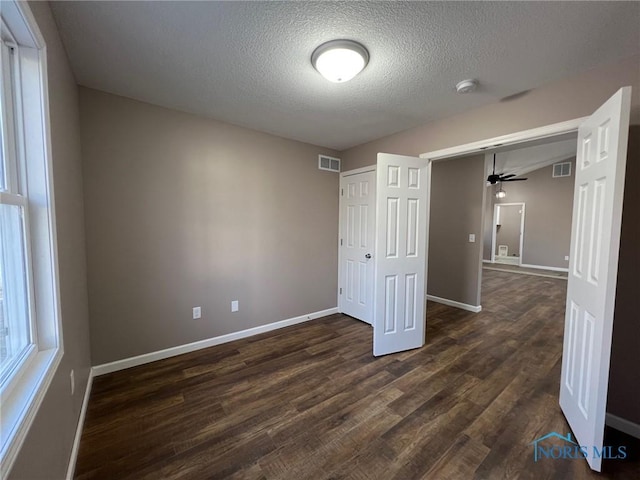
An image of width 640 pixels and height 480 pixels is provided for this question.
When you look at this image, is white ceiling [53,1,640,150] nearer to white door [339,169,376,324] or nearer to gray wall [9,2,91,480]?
gray wall [9,2,91,480]

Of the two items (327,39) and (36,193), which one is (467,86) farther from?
(36,193)

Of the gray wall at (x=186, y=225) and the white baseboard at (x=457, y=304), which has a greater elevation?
the gray wall at (x=186, y=225)

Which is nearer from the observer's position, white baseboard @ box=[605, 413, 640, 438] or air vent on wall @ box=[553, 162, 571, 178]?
white baseboard @ box=[605, 413, 640, 438]

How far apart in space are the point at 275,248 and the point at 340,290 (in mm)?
1262

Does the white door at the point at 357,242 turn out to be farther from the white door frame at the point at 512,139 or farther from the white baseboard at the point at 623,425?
the white baseboard at the point at 623,425

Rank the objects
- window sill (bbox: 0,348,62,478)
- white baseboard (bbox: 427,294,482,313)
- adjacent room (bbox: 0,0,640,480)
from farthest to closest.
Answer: white baseboard (bbox: 427,294,482,313) → adjacent room (bbox: 0,0,640,480) → window sill (bbox: 0,348,62,478)

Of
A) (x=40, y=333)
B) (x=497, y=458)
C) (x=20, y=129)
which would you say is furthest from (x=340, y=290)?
(x=20, y=129)

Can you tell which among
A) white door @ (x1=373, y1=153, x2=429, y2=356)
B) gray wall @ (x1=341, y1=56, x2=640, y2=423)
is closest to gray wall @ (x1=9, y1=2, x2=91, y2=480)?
white door @ (x1=373, y1=153, x2=429, y2=356)

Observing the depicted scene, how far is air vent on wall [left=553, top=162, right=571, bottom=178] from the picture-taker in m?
7.16

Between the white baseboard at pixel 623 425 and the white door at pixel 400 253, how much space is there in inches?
55.9

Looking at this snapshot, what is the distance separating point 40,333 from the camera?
1.23m

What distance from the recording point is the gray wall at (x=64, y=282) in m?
1.01

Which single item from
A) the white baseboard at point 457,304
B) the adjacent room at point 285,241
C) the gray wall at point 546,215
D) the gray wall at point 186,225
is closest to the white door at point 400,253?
the adjacent room at point 285,241

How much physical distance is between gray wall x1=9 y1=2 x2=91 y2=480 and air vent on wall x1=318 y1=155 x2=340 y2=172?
2.51 m
